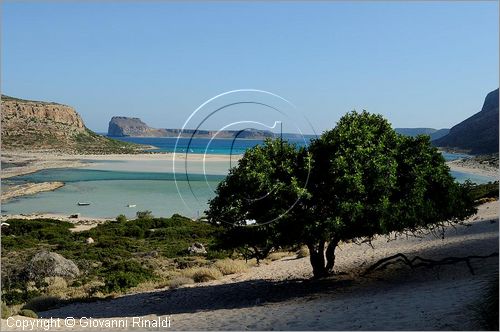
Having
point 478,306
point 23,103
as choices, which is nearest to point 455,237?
point 478,306

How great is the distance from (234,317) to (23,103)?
609 feet

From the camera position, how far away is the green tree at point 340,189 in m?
17.2

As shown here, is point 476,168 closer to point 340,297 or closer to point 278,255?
point 278,255

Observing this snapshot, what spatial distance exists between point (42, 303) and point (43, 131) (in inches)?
6361

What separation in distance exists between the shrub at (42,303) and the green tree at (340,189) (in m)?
8.61

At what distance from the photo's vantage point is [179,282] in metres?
23.9

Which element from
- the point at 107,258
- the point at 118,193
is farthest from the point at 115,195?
the point at 107,258

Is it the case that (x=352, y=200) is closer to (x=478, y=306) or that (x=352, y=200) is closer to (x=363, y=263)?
(x=478, y=306)

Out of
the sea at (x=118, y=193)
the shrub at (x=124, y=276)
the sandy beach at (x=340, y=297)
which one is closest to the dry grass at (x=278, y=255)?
the sandy beach at (x=340, y=297)

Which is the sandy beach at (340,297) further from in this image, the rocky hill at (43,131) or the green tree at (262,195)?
the rocky hill at (43,131)

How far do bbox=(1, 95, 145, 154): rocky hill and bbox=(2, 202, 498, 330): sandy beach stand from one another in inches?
5407

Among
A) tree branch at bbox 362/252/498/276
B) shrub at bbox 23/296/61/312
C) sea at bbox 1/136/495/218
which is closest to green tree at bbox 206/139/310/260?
tree branch at bbox 362/252/498/276

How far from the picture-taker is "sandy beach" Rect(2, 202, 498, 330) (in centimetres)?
1361

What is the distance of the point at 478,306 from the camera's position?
12672 millimetres
